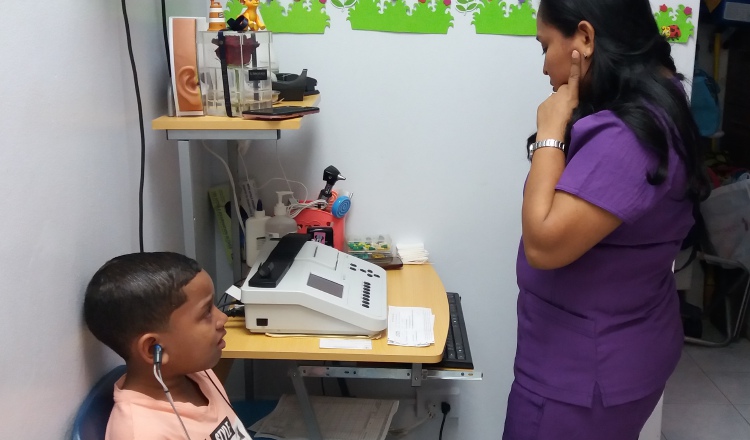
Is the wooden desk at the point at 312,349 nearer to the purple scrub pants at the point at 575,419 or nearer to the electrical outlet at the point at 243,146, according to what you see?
the purple scrub pants at the point at 575,419

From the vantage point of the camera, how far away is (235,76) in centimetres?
174

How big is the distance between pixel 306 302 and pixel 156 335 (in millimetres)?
512

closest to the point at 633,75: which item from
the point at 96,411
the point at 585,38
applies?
the point at 585,38

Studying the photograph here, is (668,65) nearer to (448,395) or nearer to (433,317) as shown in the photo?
(433,317)

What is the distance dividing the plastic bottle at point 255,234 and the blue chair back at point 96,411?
2.66 feet

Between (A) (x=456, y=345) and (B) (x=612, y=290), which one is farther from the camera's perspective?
(A) (x=456, y=345)

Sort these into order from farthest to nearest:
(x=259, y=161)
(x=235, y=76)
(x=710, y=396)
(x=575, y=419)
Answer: (x=710, y=396) → (x=259, y=161) → (x=235, y=76) → (x=575, y=419)

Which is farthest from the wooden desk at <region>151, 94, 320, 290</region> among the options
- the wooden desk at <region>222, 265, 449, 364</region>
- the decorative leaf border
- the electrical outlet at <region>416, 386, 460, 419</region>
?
the electrical outlet at <region>416, 386, 460, 419</region>

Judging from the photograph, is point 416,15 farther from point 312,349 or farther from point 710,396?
point 710,396

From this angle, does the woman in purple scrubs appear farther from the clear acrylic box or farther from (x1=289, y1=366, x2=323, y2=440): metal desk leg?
the clear acrylic box

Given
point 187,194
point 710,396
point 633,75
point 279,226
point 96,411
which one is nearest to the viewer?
point 96,411

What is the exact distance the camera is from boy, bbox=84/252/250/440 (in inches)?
45.1

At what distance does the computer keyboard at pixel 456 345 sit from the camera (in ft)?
5.54

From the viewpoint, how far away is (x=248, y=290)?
1.64 m
